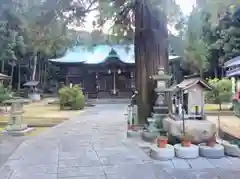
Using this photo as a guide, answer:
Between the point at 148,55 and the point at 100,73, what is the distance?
649 inches

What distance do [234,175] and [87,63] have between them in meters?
19.3

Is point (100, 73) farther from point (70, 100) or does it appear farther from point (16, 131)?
point (16, 131)

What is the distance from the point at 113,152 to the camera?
4.72 metres

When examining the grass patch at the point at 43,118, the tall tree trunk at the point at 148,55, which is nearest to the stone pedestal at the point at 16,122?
the grass patch at the point at 43,118

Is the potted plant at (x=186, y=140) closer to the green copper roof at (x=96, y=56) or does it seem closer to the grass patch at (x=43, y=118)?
the grass patch at (x=43, y=118)

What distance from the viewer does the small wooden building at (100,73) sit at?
22.4 meters

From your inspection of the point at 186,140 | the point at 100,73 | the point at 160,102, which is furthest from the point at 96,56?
the point at 186,140

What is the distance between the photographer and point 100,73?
76.3ft

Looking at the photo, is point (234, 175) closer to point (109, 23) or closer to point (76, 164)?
point (76, 164)

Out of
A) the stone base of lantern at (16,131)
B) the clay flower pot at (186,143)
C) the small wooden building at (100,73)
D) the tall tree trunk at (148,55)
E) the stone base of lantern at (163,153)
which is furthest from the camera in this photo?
the small wooden building at (100,73)

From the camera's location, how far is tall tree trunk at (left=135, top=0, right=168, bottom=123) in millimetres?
6836

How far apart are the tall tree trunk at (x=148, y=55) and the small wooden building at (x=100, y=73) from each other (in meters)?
15.1

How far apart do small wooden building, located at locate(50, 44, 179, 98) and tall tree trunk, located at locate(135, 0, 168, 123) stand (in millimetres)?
15092


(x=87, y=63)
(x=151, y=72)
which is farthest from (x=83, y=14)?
(x=87, y=63)
